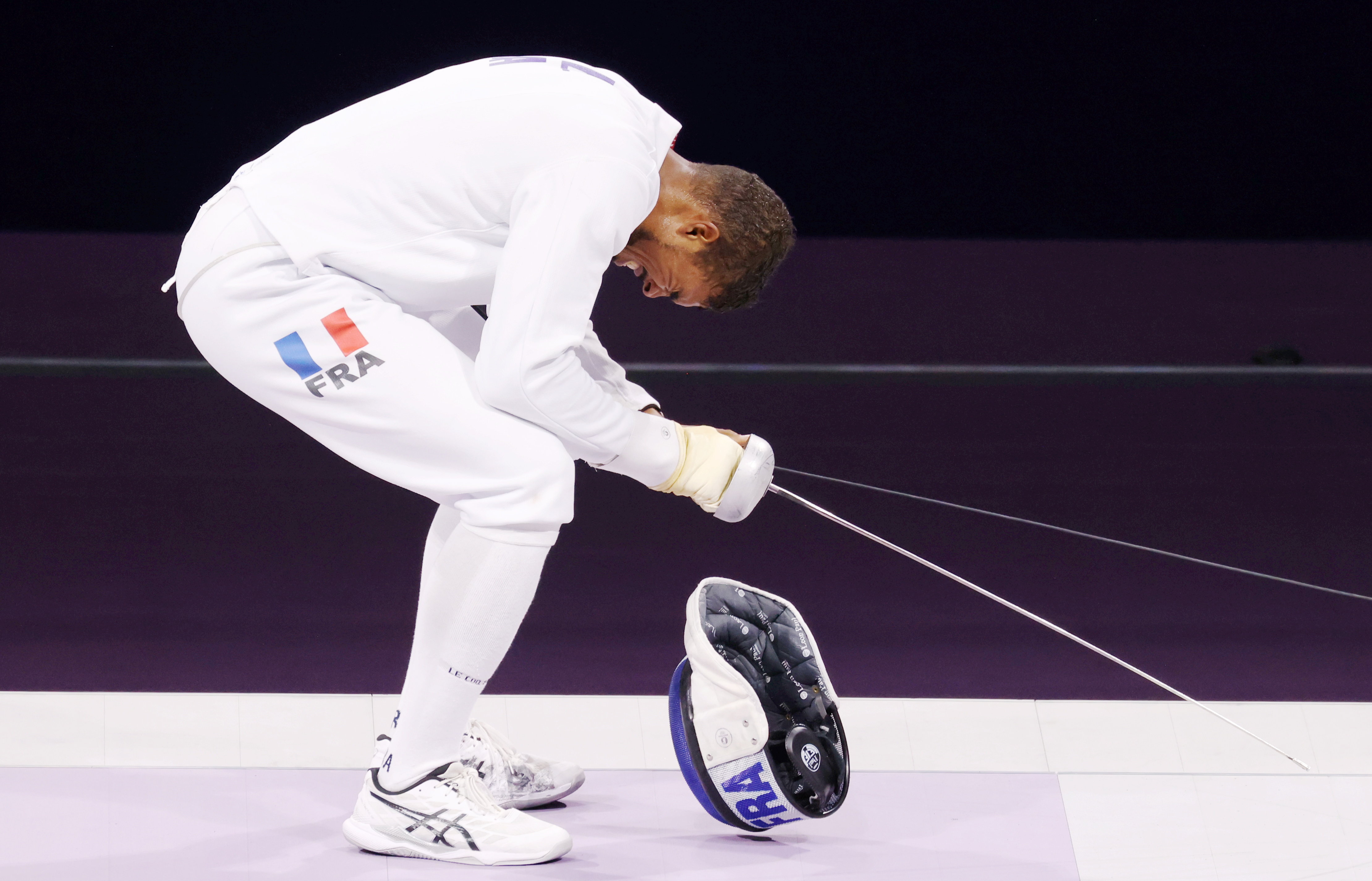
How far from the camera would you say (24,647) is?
2584 millimetres

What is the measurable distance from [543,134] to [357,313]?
0.94 feet

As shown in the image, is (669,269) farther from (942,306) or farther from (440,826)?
(942,306)

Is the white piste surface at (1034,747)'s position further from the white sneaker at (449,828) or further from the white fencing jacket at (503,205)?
the white fencing jacket at (503,205)

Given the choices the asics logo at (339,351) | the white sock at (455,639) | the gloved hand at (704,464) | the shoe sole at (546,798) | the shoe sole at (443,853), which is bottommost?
the shoe sole at (443,853)

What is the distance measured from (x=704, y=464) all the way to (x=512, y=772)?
47 cm

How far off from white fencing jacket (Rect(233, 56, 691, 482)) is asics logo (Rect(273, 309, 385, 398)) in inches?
2.7

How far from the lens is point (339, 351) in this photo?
175cm

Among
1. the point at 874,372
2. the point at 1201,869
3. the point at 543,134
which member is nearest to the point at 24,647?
the point at 543,134

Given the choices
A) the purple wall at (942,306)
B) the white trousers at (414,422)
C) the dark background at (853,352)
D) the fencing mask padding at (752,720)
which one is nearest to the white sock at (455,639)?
the white trousers at (414,422)

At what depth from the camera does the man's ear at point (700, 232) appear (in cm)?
180

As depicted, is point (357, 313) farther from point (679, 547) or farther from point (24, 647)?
point (679, 547)

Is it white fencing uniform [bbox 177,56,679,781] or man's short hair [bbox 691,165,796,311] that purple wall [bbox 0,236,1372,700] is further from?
man's short hair [bbox 691,165,796,311]

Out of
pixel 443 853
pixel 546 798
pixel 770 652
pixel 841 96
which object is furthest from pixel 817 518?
pixel 841 96

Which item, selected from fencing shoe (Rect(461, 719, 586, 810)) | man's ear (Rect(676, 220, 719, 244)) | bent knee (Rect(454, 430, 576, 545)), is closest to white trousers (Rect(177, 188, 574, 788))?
bent knee (Rect(454, 430, 576, 545))
